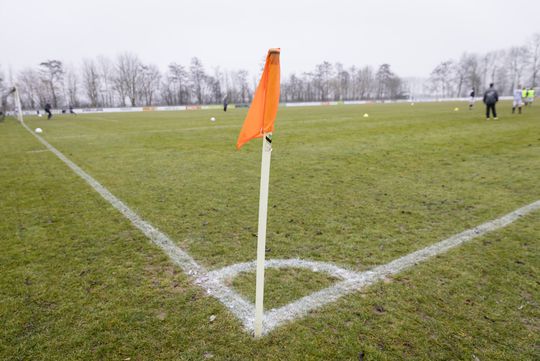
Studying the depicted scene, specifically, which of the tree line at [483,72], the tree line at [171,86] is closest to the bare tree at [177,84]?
the tree line at [171,86]

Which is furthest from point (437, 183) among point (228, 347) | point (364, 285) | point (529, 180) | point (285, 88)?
point (285, 88)

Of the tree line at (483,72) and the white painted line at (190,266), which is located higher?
the tree line at (483,72)

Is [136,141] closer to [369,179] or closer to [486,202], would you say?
[369,179]

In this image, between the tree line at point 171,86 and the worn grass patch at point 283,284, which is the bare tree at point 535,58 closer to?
the tree line at point 171,86

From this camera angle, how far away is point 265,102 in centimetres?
212

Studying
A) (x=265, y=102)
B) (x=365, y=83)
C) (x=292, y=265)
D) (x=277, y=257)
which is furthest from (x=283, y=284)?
(x=365, y=83)

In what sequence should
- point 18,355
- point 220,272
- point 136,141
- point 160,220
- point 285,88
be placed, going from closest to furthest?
point 18,355 < point 220,272 < point 160,220 < point 136,141 < point 285,88

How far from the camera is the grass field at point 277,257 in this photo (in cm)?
241

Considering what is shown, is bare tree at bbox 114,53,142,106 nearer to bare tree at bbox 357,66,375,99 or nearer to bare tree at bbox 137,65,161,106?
bare tree at bbox 137,65,161,106

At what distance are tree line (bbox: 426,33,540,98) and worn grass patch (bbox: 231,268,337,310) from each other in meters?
Result: 121

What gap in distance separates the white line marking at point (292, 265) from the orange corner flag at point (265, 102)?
4.78ft

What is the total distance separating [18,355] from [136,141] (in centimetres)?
1276

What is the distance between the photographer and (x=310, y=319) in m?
2.66

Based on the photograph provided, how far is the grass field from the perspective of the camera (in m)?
2.41
